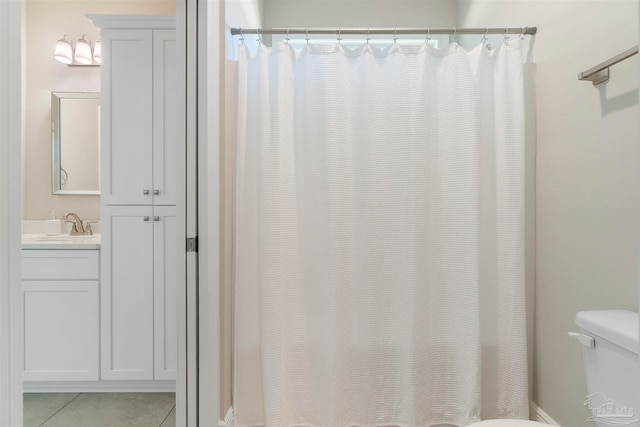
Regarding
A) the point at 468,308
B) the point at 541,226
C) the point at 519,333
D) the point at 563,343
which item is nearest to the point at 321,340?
the point at 468,308

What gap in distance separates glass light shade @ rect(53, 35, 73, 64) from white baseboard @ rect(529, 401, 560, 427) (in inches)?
135

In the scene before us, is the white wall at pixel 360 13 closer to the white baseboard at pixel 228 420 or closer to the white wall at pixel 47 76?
the white wall at pixel 47 76

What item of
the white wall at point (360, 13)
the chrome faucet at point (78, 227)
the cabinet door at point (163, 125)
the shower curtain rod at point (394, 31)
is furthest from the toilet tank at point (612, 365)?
the chrome faucet at point (78, 227)

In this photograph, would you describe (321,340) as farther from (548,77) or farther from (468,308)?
(548,77)

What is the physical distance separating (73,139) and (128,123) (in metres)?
0.76

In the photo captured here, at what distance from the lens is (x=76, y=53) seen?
2.54 meters

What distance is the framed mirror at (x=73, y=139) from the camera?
8.53 feet

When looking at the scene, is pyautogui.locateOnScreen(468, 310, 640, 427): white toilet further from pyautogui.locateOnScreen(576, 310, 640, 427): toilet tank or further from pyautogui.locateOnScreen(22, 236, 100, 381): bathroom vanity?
pyautogui.locateOnScreen(22, 236, 100, 381): bathroom vanity

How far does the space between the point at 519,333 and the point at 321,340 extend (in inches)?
35.9

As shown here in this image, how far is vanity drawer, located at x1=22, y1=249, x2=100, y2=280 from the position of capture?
211 cm

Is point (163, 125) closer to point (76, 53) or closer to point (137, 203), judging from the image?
point (137, 203)

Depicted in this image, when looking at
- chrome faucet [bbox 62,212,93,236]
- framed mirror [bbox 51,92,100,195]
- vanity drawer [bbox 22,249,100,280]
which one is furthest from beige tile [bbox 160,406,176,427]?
framed mirror [bbox 51,92,100,195]

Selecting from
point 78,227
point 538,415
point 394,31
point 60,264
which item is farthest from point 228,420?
point 394,31

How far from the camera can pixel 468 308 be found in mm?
1746
